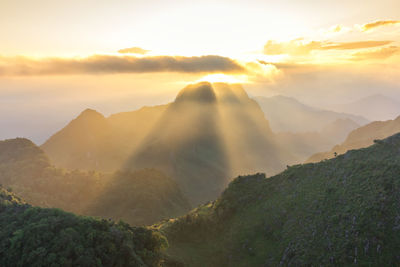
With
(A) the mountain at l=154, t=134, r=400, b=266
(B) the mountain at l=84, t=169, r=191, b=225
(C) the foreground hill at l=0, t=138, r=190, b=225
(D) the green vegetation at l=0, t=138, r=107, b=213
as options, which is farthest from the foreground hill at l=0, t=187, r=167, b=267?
(D) the green vegetation at l=0, t=138, r=107, b=213

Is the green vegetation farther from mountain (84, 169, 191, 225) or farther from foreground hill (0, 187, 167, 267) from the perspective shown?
foreground hill (0, 187, 167, 267)

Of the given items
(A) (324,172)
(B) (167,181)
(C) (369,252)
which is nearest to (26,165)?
(B) (167,181)

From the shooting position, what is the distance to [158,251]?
5525 cm

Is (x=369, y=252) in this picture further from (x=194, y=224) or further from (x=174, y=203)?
(x=174, y=203)

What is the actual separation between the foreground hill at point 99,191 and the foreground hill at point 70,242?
100206mm

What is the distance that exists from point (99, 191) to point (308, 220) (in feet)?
489

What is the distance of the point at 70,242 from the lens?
44469 mm

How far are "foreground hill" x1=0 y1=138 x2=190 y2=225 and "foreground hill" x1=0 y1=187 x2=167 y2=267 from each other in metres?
100

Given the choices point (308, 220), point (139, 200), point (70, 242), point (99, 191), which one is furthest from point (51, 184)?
point (308, 220)

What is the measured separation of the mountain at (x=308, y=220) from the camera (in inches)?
1928

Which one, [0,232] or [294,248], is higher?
[0,232]

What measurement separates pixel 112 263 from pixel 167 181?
152362 mm

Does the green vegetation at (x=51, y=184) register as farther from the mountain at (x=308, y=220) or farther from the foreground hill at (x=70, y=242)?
the foreground hill at (x=70, y=242)

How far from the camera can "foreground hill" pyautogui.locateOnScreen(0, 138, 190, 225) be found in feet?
518
